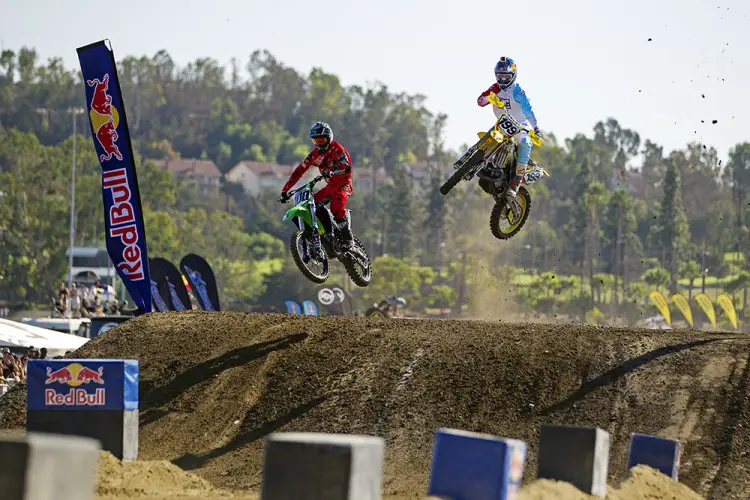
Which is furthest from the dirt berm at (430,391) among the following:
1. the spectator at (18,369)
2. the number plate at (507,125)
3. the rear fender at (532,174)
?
the spectator at (18,369)

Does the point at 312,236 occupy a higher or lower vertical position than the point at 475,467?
higher

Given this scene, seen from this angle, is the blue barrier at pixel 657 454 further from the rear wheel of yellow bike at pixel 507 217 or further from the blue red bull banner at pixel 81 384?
the rear wheel of yellow bike at pixel 507 217

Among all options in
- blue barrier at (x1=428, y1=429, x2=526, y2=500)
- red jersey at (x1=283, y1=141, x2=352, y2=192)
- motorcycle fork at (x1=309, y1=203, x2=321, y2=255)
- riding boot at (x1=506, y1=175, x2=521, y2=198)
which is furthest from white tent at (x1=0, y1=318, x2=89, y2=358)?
blue barrier at (x1=428, y1=429, x2=526, y2=500)

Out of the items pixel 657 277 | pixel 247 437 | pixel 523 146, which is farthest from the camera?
pixel 657 277

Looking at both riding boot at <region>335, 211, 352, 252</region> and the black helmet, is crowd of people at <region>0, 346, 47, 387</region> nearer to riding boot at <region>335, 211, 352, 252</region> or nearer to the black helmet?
riding boot at <region>335, 211, 352, 252</region>

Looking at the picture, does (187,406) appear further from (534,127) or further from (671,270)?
(671,270)

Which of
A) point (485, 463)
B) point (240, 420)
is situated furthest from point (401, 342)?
point (485, 463)

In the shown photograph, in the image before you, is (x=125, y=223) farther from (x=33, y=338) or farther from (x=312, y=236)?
(x=312, y=236)

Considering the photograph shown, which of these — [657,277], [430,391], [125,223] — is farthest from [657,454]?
[657,277]

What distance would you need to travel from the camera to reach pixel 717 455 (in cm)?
1510

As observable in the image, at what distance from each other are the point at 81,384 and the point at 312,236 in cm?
475

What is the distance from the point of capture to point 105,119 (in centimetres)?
2403

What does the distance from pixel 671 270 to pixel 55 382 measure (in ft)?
318


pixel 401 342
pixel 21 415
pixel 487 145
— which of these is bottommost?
pixel 21 415
